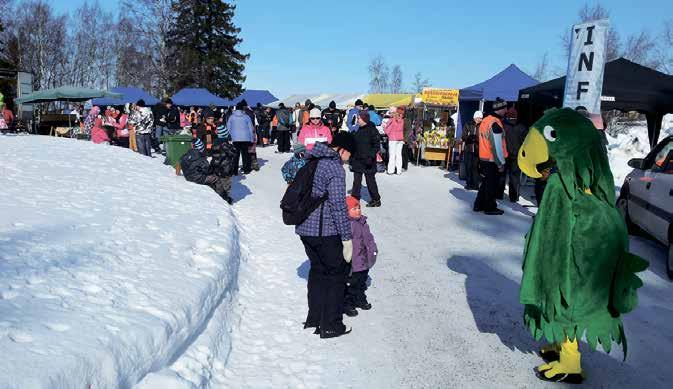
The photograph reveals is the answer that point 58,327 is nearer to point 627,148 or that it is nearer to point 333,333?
point 333,333

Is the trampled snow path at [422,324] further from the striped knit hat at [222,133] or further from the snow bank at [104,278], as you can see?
the striped knit hat at [222,133]

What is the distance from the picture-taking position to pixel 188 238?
20.0 feet

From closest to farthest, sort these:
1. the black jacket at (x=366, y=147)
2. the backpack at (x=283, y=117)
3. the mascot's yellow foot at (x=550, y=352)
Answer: the mascot's yellow foot at (x=550, y=352) → the black jacket at (x=366, y=147) → the backpack at (x=283, y=117)

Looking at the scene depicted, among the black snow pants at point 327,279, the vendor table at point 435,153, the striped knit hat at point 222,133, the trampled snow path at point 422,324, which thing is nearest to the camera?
the trampled snow path at point 422,324

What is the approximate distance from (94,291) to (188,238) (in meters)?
2.12

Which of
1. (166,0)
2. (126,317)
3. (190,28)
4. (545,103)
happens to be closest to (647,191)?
(545,103)

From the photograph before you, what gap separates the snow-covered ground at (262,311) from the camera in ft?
10.8

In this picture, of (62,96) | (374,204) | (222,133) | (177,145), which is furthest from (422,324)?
(62,96)

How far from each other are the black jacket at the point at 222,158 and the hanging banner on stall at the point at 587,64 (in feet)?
20.5

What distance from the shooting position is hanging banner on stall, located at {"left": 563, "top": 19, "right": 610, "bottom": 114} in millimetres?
5016

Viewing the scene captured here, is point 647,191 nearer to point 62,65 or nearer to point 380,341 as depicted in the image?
point 380,341

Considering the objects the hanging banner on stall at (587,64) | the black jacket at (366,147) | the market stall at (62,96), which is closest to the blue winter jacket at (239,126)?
the black jacket at (366,147)

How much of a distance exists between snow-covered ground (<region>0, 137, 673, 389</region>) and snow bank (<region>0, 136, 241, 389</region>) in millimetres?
14

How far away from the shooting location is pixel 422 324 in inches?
183
